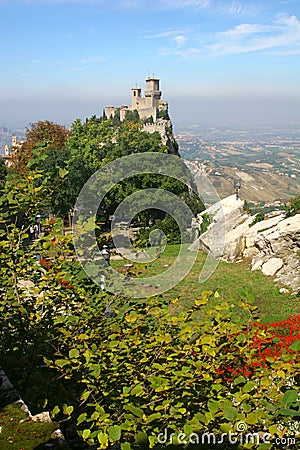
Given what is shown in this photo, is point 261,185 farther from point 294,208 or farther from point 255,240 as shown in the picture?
point 255,240

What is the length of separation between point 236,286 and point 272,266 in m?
1.93

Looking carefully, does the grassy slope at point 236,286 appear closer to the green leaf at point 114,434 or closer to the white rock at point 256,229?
the white rock at point 256,229

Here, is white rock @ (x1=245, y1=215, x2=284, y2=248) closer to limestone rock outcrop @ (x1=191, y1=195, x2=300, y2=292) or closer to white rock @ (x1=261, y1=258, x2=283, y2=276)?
limestone rock outcrop @ (x1=191, y1=195, x2=300, y2=292)

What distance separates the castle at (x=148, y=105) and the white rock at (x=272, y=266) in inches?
1665

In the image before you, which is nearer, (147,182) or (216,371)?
(216,371)

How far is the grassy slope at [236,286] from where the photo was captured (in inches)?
446

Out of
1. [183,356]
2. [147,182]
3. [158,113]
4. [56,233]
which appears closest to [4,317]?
[56,233]

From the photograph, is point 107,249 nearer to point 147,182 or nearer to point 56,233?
point 56,233

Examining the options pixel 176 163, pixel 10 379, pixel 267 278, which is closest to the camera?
pixel 10 379

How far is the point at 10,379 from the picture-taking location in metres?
3.64

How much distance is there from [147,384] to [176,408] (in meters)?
0.66

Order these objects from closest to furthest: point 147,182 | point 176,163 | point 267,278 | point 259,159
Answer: point 267,278
point 147,182
point 176,163
point 259,159

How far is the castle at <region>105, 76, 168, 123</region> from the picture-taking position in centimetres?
5534

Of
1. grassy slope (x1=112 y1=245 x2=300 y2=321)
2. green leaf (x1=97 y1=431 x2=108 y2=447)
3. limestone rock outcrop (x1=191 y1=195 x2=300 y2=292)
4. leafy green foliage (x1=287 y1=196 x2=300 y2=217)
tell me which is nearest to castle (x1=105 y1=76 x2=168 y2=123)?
limestone rock outcrop (x1=191 y1=195 x2=300 y2=292)
